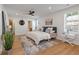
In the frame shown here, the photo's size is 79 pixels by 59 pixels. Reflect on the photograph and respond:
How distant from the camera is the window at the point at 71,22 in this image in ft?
4.42

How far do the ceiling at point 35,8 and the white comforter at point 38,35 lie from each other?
32 cm

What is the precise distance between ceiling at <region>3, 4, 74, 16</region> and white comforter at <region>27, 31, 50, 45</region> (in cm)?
Result: 32

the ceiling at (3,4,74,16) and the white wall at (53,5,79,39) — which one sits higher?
the ceiling at (3,4,74,16)

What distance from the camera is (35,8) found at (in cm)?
138

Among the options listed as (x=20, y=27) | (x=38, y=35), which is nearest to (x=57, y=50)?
(x=38, y=35)

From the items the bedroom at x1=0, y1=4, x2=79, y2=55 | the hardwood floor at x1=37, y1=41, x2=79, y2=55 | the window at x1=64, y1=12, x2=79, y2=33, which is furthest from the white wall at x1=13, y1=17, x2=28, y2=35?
the window at x1=64, y1=12, x2=79, y2=33

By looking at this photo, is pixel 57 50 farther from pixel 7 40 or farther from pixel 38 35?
pixel 7 40

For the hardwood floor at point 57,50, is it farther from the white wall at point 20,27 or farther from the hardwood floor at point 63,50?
the white wall at point 20,27

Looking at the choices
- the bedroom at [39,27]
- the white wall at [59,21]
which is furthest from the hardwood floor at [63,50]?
the white wall at [59,21]

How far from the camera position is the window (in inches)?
53.0

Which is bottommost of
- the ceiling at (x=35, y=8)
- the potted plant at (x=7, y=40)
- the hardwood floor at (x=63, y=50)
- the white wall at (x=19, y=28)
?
the hardwood floor at (x=63, y=50)

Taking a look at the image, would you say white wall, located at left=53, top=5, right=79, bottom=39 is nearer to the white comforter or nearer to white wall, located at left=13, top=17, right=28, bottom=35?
the white comforter

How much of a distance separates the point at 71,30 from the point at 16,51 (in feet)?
3.10
